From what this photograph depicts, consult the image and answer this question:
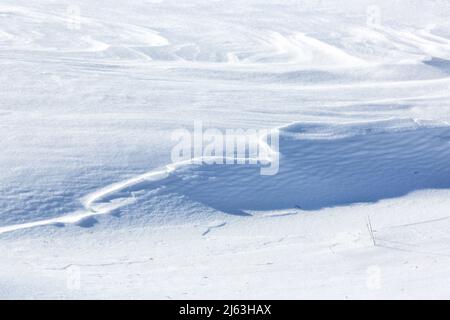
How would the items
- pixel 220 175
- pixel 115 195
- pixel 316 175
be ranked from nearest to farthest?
pixel 115 195, pixel 220 175, pixel 316 175

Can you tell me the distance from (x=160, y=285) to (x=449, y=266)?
1.48 meters

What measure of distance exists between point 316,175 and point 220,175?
2.24ft

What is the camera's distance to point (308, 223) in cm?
441

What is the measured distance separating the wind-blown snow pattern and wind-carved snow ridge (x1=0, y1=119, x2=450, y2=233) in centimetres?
1

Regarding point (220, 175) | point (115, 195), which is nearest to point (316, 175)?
point (220, 175)

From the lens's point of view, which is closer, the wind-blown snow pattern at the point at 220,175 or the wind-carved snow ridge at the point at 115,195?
the wind-blown snow pattern at the point at 220,175

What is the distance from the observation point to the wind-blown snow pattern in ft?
11.8

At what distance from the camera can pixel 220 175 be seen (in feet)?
15.7

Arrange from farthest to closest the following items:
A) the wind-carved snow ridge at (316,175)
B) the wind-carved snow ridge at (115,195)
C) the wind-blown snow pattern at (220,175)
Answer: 1. the wind-carved snow ridge at (316,175)
2. the wind-carved snow ridge at (115,195)
3. the wind-blown snow pattern at (220,175)

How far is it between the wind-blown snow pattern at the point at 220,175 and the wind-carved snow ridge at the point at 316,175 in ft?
0.04

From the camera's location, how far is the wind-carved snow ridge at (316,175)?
4.57 metres

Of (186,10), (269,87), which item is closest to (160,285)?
(269,87)

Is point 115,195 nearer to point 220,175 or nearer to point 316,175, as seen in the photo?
point 220,175
